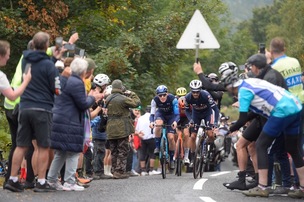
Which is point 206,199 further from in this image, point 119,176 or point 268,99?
point 119,176

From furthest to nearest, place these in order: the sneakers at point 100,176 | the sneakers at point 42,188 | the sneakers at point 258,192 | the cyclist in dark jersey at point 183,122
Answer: the cyclist in dark jersey at point 183,122 → the sneakers at point 100,176 → the sneakers at point 42,188 → the sneakers at point 258,192

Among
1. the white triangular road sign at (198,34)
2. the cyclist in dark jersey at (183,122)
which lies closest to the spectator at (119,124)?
the cyclist in dark jersey at (183,122)

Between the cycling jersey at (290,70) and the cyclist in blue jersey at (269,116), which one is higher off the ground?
the cycling jersey at (290,70)

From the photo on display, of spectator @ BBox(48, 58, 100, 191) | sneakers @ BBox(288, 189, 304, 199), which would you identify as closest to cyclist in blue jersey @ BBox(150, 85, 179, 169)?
spectator @ BBox(48, 58, 100, 191)

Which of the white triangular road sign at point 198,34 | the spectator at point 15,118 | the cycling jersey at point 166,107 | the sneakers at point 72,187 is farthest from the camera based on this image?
the cycling jersey at point 166,107

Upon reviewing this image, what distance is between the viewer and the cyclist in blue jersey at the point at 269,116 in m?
14.7

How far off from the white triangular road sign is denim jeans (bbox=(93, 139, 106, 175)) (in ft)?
15.5

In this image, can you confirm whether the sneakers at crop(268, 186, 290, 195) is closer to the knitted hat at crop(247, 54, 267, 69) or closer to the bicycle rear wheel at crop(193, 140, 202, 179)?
the knitted hat at crop(247, 54, 267, 69)

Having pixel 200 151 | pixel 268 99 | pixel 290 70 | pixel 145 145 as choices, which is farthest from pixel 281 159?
pixel 145 145

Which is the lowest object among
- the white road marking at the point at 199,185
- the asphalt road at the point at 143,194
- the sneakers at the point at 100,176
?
the sneakers at the point at 100,176

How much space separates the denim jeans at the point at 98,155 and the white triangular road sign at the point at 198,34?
15.5 ft

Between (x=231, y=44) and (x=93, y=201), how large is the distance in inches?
3136

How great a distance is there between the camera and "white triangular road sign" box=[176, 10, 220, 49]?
17.6m

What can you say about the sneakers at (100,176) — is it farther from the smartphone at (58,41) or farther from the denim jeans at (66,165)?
the smartphone at (58,41)
